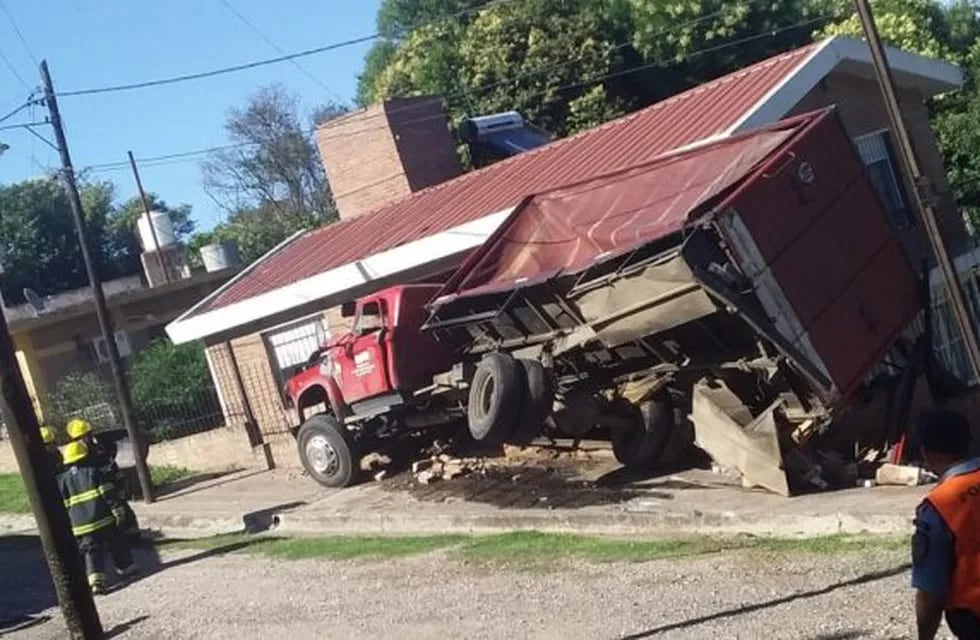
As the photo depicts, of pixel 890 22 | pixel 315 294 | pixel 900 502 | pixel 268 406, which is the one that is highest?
pixel 890 22

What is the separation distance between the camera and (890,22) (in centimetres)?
3831

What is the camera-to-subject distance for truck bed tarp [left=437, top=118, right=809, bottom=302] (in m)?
14.2

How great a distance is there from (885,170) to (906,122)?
3.18 ft

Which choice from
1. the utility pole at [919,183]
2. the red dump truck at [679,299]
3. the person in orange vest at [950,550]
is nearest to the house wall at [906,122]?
the red dump truck at [679,299]

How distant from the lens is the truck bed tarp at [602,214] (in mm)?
14203

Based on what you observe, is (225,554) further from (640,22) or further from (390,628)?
Result: (640,22)

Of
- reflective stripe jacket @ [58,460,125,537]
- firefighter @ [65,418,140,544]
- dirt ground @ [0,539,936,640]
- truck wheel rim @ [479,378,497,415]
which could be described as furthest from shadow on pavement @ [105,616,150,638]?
truck wheel rim @ [479,378,497,415]

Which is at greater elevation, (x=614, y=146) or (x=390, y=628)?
(x=614, y=146)

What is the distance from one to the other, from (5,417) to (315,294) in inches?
543

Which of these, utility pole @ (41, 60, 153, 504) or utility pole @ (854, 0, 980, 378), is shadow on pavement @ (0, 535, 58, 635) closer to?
utility pole @ (41, 60, 153, 504)

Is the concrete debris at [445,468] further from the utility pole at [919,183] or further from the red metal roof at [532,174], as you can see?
the utility pole at [919,183]

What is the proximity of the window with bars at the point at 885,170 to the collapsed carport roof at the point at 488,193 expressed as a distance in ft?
3.75

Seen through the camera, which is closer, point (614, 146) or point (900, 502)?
point (900, 502)

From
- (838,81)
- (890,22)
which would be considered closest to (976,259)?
(838,81)
